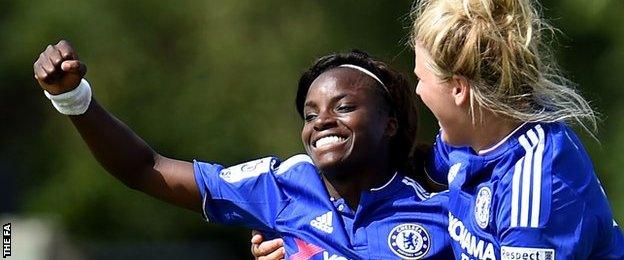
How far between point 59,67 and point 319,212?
895 millimetres

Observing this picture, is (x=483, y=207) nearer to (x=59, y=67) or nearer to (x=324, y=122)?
(x=324, y=122)

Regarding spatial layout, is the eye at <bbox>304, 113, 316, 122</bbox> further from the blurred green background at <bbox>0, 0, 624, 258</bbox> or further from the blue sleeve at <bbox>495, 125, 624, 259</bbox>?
the blurred green background at <bbox>0, 0, 624, 258</bbox>

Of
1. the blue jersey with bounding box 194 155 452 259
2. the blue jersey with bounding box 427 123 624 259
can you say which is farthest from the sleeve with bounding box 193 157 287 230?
the blue jersey with bounding box 427 123 624 259

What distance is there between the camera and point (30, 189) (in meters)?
9.22

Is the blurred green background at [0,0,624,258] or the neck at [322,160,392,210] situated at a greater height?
the blurred green background at [0,0,624,258]

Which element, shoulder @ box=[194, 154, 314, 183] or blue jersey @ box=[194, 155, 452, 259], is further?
shoulder @ box=[194, 154, 314, 183]

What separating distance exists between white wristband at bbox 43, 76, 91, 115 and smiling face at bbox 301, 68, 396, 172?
66cm

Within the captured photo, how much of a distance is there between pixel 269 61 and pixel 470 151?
486 cm

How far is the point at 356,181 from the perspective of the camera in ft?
13.2

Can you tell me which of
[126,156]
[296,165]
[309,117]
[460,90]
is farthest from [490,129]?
[126,156]

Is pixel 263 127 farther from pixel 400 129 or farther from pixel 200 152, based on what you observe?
pixel 400 129

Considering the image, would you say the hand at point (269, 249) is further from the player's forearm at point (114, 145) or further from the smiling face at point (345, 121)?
the player's forearm at point (114, 145)

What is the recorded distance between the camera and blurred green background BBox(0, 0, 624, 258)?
8.45 m

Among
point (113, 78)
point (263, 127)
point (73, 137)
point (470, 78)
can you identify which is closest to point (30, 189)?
point (73, 137)
